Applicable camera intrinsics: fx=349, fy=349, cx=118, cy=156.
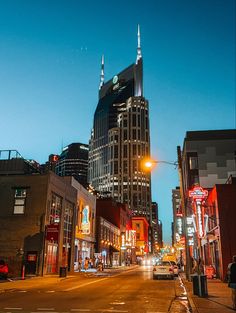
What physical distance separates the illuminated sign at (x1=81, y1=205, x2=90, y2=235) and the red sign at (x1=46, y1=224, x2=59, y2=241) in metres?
14.0

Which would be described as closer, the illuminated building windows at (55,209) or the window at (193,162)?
the illuminated building windows at (55,209)

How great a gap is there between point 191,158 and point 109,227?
21740 millimetres

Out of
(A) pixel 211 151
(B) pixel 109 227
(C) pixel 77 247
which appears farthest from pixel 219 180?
(C) pixel 77 247

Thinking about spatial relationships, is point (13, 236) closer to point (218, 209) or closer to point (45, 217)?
point (45, 217)

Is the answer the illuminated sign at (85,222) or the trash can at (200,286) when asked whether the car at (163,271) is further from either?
the illuminated sign at (85,222)

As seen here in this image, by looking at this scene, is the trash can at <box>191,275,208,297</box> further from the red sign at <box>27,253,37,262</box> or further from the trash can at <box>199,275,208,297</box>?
the red sign at <box>27,253,37,262</box>

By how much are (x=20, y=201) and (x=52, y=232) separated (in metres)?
4.75

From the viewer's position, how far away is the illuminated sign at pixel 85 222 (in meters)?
46.6

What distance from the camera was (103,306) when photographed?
13336mm

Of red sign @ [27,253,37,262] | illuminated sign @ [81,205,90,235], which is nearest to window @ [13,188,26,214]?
red sign @ [27,253,37,262]

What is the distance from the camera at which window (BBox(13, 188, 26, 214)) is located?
34.3 meters

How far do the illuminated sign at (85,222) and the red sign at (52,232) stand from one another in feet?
45.8

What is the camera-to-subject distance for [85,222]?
155 ft

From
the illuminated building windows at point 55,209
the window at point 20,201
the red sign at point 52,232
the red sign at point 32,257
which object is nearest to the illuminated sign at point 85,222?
the illuminated building windows at point 55,209
